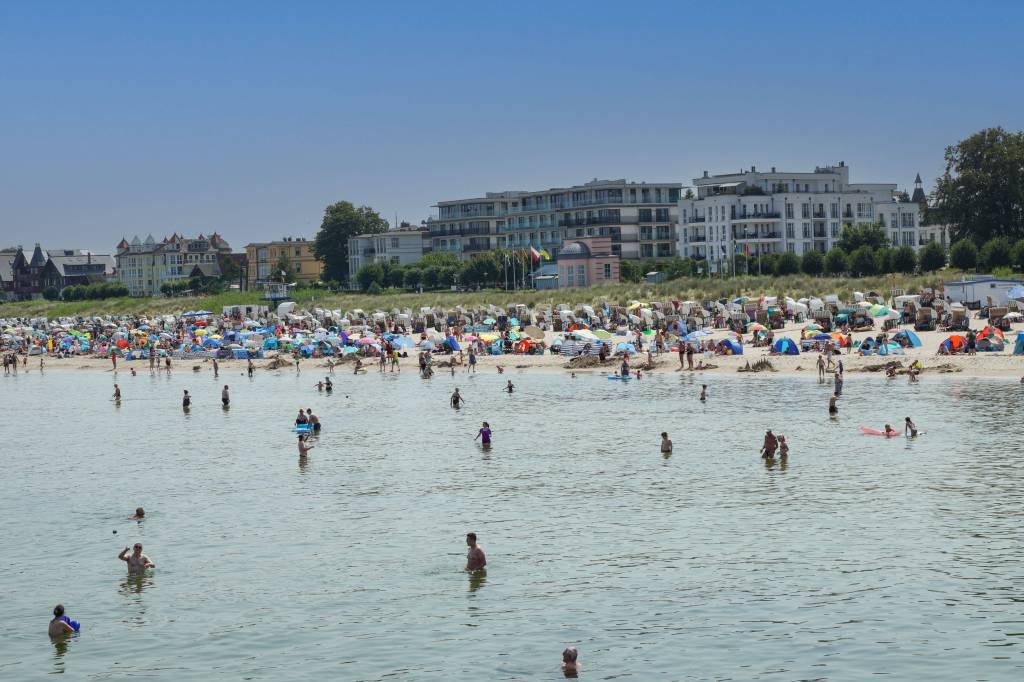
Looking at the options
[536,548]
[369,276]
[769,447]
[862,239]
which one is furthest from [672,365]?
[369,276]

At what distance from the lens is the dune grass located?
83750mm

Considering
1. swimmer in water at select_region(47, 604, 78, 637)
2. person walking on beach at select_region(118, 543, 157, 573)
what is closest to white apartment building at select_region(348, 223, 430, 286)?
person walking on beach at select_region(118, 543, 157, 573)

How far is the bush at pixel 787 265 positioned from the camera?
101 meters

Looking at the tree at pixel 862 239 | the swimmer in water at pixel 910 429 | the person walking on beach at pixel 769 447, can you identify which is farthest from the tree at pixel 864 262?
the person walking on beach at pixel 769 447

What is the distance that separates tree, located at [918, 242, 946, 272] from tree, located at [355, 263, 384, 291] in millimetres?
65369

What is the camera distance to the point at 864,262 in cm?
9469

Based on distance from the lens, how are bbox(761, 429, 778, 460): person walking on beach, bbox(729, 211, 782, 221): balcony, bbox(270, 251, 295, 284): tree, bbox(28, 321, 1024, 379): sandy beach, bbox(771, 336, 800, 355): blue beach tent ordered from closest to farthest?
1. bbox(761, 429, 778, 460): person walking on beach
2. bbox(28, 321, 1024, 379): sandy beach
3. bbox(771, 336, 800, 355): blue beach tent
4. bbox(729, 211, 782, 221): balcony
5. bbox(270, 251, 295, 284): tree

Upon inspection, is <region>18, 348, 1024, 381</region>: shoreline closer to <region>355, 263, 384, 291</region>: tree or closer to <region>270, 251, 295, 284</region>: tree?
<region>355, 263, 384, 291</region>: tree

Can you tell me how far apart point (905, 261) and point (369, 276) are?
66611mm

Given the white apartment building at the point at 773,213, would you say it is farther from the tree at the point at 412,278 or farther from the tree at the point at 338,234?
the tree at the point at 338,234

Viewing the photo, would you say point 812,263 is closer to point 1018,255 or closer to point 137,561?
point 1018,255

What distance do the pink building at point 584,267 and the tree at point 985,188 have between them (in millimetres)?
34005

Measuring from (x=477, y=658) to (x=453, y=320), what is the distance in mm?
71203

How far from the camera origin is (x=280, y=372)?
76000 millimetres
